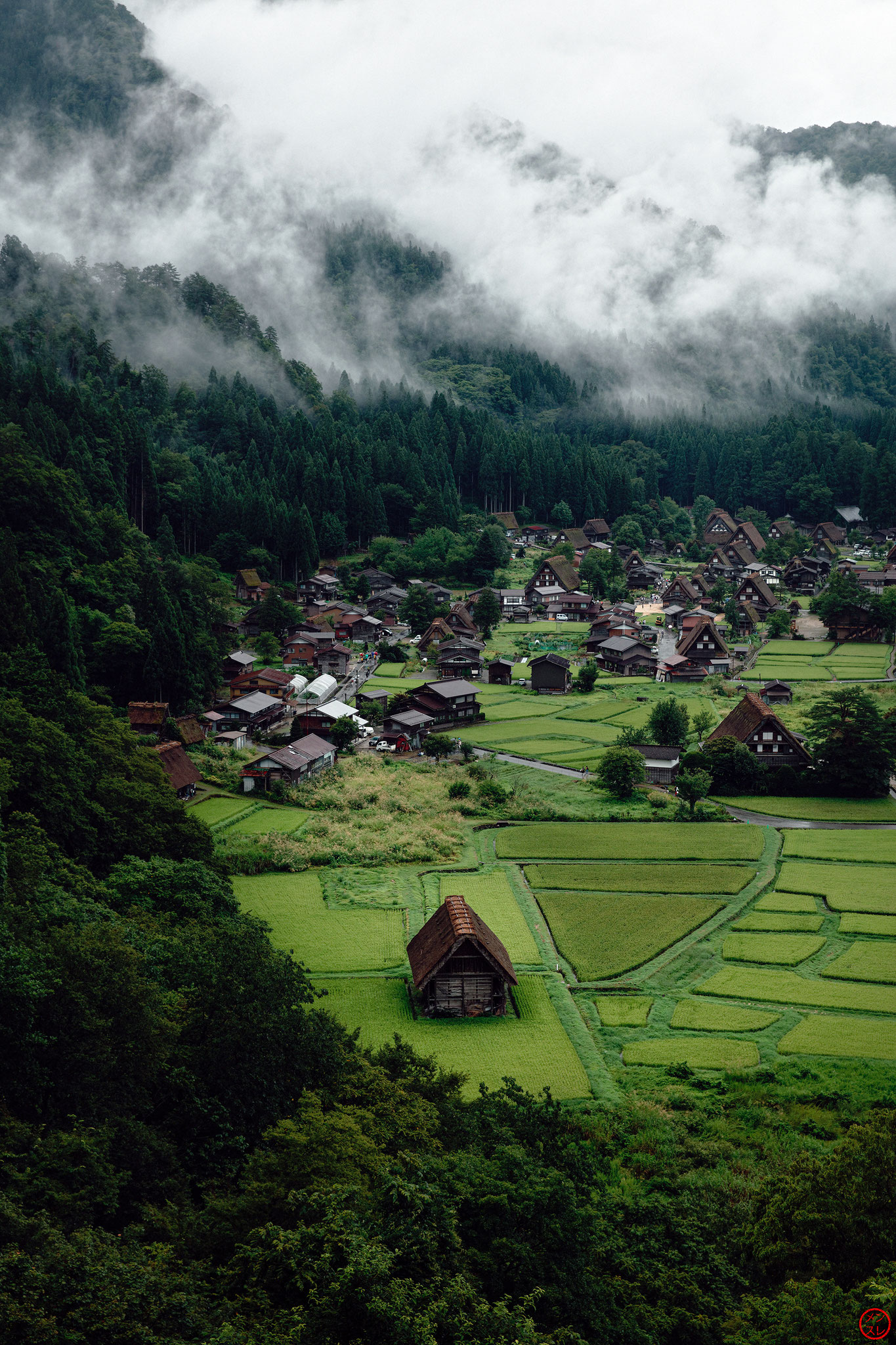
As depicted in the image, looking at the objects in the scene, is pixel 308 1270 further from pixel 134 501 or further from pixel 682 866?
pixel 134 501

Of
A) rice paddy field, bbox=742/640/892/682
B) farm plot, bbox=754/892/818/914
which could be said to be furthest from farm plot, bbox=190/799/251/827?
rice paddy field, bbox=742/640/892/682

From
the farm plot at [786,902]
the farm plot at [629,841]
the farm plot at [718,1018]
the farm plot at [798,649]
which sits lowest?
the farm plot at [718,1018]

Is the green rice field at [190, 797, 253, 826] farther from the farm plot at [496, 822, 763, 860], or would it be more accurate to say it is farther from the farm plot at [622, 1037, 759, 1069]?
the farm plot at [622, 1037, 759, 1069]

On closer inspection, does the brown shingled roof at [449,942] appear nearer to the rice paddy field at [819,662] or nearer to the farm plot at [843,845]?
the farm plot at [843,845]

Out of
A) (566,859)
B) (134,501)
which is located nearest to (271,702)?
(566,859)

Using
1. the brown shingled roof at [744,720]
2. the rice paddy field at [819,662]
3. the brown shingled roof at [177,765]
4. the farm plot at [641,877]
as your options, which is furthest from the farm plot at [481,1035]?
the rice paddy field at [819,662]

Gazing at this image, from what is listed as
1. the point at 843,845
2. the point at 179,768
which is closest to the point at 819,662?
the point at 843,845

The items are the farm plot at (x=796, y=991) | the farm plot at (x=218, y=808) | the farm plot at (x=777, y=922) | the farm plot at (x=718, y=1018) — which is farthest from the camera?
the farm plot at (x=218, y=808)

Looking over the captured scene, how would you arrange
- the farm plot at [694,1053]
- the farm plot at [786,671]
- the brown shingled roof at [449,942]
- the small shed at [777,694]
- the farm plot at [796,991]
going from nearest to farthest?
the farm plot at [694,1053], the brown shingled roof at [449,942], the farm plot at [796,991], the small shed at [777,694], the farm plot at [786,671]
